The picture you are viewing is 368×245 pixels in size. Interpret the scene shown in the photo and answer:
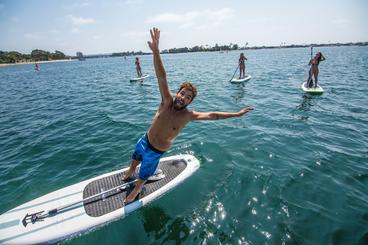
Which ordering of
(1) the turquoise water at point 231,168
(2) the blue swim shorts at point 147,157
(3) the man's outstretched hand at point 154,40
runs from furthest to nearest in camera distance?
(2) the blue swim shorts at point 147,157
(1) the turquoise water at point 231,168
(3) the man's outstretched hand at point 154,40

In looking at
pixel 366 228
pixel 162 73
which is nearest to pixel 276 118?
pixel 366 228

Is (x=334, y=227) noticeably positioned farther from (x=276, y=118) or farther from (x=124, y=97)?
(x=124, y=97)

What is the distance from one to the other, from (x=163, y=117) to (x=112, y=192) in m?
2.38

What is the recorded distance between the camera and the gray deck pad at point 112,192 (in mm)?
4832

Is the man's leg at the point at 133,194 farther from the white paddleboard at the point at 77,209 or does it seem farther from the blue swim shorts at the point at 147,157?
the blue swim shorts at the point at 147,157

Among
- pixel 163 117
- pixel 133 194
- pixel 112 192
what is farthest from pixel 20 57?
pixel 163 117

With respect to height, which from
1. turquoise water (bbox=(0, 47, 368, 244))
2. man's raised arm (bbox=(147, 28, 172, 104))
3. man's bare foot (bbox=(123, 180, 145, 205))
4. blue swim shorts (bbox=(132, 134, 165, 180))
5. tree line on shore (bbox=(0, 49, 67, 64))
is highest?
tree line on shore (bbox=(0, 49, 67, 64))

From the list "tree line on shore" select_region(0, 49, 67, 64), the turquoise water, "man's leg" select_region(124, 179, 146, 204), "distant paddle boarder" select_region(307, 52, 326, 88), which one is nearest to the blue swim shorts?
"man's leg" select_region(124, 179, 146, 204)

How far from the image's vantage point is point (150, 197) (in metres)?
5.09

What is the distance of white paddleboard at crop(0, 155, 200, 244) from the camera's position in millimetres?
4184

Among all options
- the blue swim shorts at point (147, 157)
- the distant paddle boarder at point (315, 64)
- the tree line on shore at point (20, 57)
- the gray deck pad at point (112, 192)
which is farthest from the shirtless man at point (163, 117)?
the tree line on shore at point (20, 57)

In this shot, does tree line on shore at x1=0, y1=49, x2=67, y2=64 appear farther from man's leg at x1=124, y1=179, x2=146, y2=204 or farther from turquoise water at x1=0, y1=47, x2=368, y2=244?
man's leg at x1=124, y1=179, x2=146, y2=204

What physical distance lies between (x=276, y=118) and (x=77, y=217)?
9144 mm

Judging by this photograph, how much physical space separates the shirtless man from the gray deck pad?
0.28 meters
